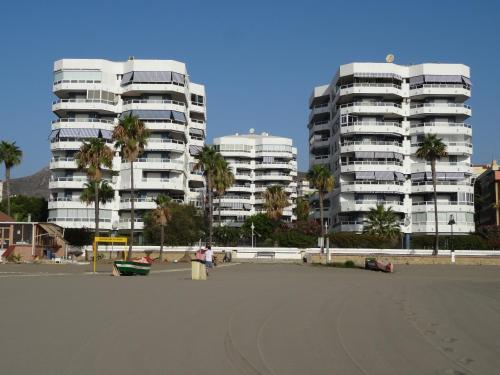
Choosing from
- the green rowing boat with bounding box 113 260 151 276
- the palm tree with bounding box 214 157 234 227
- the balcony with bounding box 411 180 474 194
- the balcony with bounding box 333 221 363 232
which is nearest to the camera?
the green rowing boat with bounding box 113 260 151 276

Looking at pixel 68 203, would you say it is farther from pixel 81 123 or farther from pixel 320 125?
pixel 320 125

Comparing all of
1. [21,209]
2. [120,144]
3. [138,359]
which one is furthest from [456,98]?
[138,359]

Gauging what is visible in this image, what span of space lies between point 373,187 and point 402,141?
9.07m

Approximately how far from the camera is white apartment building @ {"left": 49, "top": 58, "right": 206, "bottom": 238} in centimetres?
9169

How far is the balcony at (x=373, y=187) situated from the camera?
9038 centimetres

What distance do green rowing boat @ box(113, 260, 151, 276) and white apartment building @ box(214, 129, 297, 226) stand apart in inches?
3660

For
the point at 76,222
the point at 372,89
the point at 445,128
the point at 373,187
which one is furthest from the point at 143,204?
the point at 445,128

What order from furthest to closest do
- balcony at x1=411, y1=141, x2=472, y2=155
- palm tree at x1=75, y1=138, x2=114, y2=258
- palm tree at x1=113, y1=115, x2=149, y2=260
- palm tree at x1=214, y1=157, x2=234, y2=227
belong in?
1. balcony at x1=411, y1=141, x2=472, y2=155
2. palm tree at x1=214, y1=157, x2=234, y2=227
3. palm tree at x1=75, y1=138, x2=114, y2=258
4. palm tree at x1=113, y1=115, x2=149, y2=260

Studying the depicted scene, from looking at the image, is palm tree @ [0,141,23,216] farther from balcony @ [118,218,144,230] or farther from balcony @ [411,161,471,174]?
balcony @ [411,161,471,174]

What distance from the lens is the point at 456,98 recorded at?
307ft

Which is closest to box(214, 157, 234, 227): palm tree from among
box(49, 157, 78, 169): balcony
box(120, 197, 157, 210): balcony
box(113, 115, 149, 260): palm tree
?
box(120, 197, 157, 210): balcony

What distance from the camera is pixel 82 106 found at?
91750mm

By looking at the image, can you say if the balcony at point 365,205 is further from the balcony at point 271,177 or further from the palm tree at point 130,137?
the balcony at point 271,177

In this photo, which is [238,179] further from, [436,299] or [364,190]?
[436,299]
